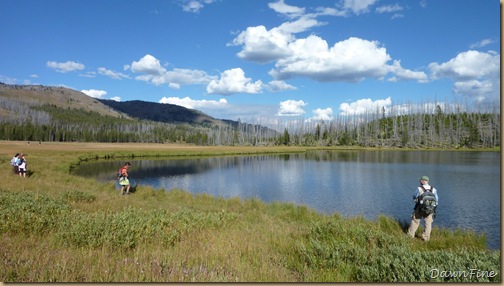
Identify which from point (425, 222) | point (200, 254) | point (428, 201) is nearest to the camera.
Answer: point (200, 254)

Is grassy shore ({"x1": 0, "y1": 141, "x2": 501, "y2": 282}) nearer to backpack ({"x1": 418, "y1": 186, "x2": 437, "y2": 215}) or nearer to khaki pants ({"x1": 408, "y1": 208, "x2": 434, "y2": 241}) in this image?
khaki pants ({"x1": 408, "y1": 208, "x2": 434, "y2": 241})

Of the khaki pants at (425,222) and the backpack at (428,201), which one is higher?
the backpack at (428,201)

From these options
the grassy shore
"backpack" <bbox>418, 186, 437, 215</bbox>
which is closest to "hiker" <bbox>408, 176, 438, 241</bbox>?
"backpack" <bbox>418, 186, 437, 215</bbox>

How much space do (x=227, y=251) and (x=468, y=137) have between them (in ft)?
498

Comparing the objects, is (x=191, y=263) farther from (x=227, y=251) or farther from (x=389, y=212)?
(x=389, y=212)

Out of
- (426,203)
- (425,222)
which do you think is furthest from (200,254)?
(425,222)

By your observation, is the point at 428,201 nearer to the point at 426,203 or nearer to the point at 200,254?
the point at 426,203

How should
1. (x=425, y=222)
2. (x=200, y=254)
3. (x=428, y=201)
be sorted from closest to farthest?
(x=200, y=254) → (x=428, y=201) → (x=425, y=222)

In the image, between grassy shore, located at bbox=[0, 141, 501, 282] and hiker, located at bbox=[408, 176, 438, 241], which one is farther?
hiker, located at bbox=[408, 176, 438, 241]

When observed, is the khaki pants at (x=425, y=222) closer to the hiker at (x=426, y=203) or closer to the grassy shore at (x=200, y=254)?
the hiker at (x=426, y=203)

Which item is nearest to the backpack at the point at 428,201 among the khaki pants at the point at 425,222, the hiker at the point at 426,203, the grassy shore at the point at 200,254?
the hiker at the point at 426,203

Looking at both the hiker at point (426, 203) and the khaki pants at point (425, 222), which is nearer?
the hiker at point (426, 203)

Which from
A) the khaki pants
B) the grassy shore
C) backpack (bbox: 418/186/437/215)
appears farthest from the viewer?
the khaki pants

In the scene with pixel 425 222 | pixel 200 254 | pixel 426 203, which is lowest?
pixel 425 222
